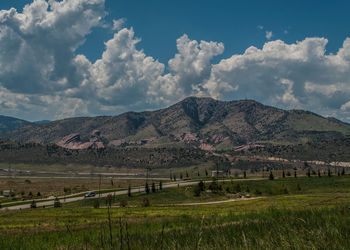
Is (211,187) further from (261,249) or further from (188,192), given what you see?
(261,249)

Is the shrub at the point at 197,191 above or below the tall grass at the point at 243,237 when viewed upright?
below

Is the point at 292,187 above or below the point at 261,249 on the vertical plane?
below

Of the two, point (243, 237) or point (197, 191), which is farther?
point (197, 191)

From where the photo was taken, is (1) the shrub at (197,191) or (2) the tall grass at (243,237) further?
(1) the shrub at (197,191)

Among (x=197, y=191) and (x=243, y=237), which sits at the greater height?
(x=243, y=237)

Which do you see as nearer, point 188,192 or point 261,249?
point 261,249

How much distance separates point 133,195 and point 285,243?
315ft

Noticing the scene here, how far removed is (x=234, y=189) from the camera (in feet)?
339

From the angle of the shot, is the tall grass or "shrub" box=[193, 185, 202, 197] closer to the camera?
the tall grass

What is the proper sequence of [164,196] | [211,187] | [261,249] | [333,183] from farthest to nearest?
[333,183] → [211,187] → [164,196] → [261,249]

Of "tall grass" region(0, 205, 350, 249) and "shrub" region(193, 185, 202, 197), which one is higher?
"tall grass" region(0, 205, 350, 249)

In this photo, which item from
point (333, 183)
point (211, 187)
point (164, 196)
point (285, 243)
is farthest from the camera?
point (333, 183)

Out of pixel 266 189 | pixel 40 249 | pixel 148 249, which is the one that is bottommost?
pixel 266 189

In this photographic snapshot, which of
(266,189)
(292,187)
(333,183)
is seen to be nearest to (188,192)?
(266,189)
